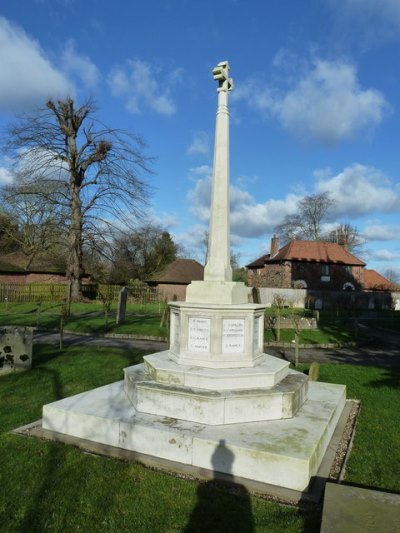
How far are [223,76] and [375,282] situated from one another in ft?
171

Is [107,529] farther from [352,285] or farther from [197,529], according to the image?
[352,285]

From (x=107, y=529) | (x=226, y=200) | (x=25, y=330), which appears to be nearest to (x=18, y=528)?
(x=107, y=529)

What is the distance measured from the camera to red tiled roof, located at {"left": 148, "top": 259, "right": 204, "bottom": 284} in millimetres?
40031

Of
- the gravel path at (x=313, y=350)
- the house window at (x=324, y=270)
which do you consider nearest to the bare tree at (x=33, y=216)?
the gravel path at (x=313, y=350)

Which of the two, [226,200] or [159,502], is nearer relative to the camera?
[159,502]

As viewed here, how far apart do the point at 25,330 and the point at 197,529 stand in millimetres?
7277

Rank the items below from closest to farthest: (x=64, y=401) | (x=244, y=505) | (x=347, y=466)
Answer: (x=244, y=505) < (x=347, y=466) < (x=64, y=401)

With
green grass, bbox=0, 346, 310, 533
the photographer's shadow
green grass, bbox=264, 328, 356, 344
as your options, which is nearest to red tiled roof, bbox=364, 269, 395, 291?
green grass, bbox=264, 328, 356, 344

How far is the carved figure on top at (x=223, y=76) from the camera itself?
7.03 m

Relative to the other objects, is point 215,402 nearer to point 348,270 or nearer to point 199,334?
point 199,334

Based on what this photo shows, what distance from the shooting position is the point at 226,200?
6.83 meters

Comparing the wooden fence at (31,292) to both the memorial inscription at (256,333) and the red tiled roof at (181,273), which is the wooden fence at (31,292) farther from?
the memorial inscription at (256,333)

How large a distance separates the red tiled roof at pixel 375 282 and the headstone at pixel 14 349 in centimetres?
5001

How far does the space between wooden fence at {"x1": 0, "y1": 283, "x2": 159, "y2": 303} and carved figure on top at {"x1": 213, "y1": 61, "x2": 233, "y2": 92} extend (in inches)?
924
